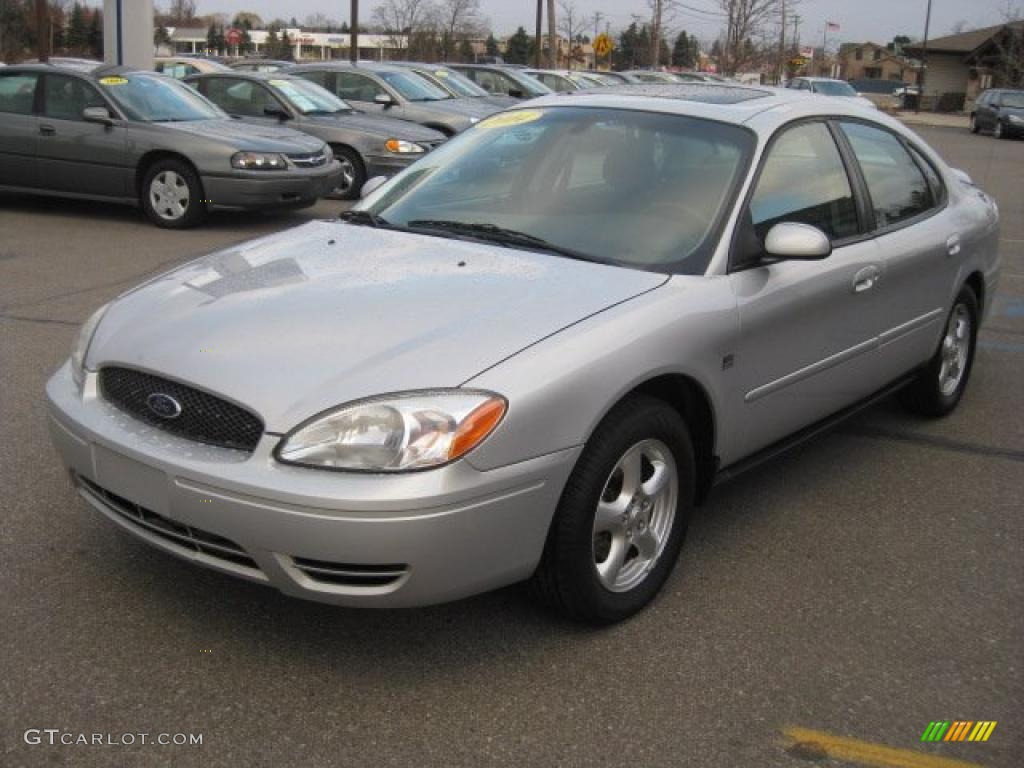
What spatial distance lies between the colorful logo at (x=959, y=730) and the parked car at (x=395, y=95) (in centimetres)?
1236

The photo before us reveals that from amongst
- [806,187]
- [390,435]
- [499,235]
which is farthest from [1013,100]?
[390,435]

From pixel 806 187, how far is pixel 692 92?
2.20 ft

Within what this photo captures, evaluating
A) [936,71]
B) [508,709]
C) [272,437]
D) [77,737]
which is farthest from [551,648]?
[936,71]

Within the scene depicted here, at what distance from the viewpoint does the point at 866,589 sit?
11.6ft

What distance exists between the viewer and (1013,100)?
1432 inches

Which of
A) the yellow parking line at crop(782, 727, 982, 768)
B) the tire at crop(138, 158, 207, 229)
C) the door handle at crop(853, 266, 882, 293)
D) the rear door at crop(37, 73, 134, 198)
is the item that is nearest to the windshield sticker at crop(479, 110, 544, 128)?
the door handle at crop(853, 266, 882, 293)

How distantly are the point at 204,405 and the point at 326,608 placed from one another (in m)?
0.80

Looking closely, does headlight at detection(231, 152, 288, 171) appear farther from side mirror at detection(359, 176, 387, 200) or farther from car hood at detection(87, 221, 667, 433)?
car hood at detection(87, 221, 667, 433)

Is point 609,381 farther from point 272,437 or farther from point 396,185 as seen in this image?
point 396,185

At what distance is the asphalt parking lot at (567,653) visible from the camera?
2.66 m

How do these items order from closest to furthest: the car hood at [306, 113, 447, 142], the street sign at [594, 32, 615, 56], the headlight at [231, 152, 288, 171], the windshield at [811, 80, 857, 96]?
the headlight at [231, 152, 288, 171] < the car hood at [306, 113, 447, 142] < the windshield at [811, 80, 857, 96] < the street sign at [594, 32, 615, 56]

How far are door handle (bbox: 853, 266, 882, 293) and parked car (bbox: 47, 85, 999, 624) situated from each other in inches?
0.8

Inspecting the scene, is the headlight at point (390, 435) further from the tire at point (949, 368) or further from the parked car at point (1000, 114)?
the parked car at point (1000, 114)

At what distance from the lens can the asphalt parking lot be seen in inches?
105
